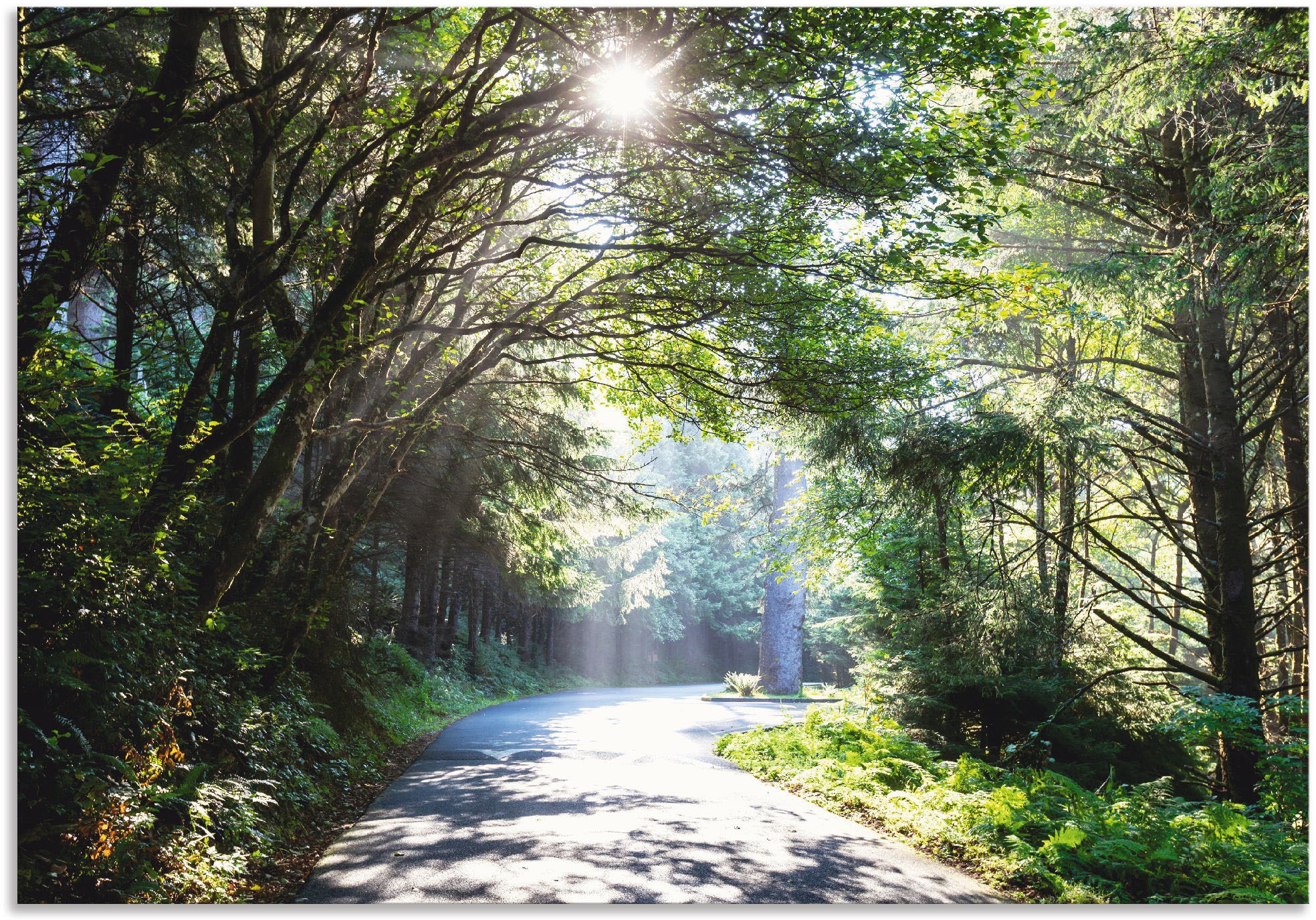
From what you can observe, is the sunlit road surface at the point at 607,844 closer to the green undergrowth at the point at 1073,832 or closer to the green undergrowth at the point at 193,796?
the green undergrowth at the point at 1073,832

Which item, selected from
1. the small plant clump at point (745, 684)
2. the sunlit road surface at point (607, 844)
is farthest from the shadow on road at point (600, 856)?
the small plant clump at point (745, 684)

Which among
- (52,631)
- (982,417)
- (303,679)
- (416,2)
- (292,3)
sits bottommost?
(303,679)

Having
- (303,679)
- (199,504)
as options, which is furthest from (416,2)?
(303,679)

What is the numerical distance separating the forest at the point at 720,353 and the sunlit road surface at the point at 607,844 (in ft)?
1.69

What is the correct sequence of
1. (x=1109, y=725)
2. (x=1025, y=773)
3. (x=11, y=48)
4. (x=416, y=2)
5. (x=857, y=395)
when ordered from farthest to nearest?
(x=1109, y=725)
(x=857, y=395)
(x=1025, y=773)
(x=416, y=2)
(x=11, y=48)

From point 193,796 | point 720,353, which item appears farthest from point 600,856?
point 720,353

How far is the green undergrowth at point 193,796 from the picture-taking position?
3.11m

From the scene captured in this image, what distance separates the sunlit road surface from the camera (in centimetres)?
396

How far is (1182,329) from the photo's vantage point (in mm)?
7387

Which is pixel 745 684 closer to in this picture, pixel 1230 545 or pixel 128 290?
pixel 1230 545

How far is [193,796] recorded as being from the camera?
3.95 m

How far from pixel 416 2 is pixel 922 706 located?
8496 millimetres

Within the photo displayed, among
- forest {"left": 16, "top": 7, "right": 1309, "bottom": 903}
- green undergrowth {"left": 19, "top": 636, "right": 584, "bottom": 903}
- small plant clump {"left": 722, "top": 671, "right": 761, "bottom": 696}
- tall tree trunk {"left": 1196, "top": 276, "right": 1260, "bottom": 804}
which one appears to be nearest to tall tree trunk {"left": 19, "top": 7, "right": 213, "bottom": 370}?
forest {"left": 16, "top": 7, "right": 1309, "bottom": 903}

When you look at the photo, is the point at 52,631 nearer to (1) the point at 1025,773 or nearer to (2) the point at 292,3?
(2) the point at 292,3
